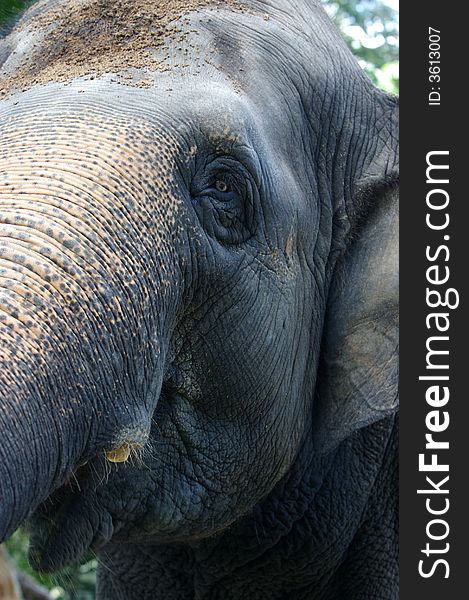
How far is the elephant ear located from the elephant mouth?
80cm

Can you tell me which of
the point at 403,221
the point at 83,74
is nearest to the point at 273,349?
the point at 403,221

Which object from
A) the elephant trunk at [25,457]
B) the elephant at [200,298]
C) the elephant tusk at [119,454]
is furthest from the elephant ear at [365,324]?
the elephant trunk at [25,457]

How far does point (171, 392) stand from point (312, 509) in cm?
88

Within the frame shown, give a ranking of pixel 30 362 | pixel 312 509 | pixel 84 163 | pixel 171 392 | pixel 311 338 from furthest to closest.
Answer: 1. pixel 312 509
2. pixel 311 338
3. pixel 171 392
4. pixel 84 163
5. pixel 30 362

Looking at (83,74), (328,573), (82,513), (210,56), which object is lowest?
(82,513)

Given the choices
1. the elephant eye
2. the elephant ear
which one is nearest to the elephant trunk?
the elephant eye

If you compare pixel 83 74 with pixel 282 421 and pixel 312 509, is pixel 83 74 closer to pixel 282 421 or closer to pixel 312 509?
pixel 282 421

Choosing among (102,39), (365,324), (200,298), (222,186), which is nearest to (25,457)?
(200,298)

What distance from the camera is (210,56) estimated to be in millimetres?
2688

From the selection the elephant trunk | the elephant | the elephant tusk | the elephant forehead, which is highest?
the elephant forehead

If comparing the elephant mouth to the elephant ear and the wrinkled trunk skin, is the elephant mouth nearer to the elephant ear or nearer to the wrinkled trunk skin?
the wrinkled trunk skin

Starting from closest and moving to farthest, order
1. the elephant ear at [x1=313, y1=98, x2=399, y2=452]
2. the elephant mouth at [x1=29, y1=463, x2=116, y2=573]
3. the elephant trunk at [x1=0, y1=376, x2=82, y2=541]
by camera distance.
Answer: the elephant trunk at [x1=0, y1=376, x2=82, y2=541], the elephant mouth at [x1=29, y1=463, x2=116, y2=573], the elephant ear at [x1=313, y1=98, x2=399, y2=452]

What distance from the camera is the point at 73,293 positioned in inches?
79.6

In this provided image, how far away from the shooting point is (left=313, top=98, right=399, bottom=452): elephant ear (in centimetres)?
298
